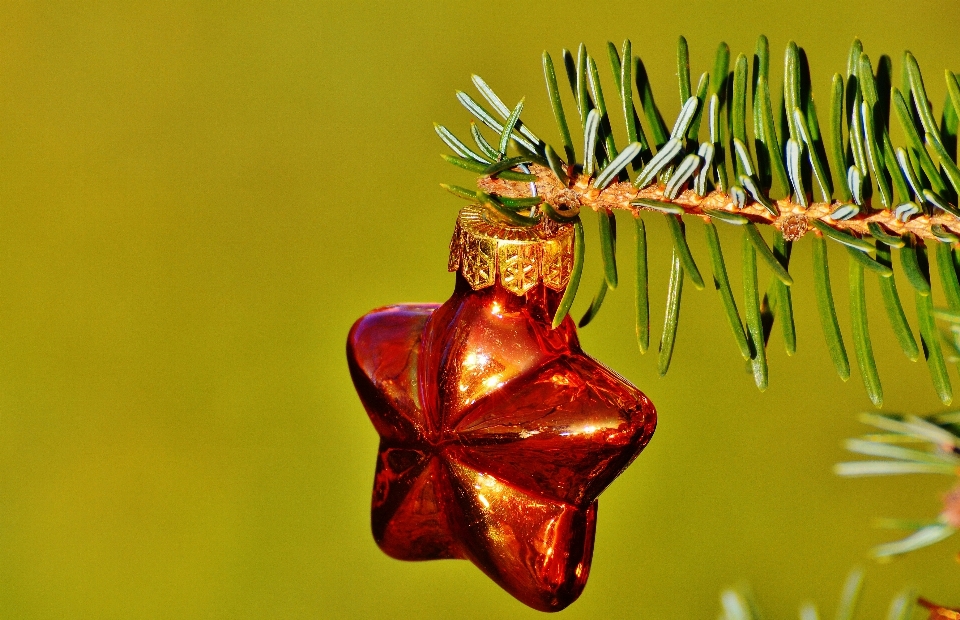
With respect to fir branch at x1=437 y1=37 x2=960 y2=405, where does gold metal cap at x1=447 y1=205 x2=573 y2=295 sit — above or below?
below

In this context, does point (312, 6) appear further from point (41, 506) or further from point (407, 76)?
point (41, 506)

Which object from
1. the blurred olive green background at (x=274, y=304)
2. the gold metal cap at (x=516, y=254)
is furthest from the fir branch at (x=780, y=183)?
the blurred olive green background at (x=274, y=304)

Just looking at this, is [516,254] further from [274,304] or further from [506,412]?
[274,304]

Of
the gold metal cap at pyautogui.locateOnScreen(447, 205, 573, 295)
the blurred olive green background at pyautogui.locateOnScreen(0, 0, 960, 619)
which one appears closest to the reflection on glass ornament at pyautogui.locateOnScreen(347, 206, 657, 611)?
the gold metal cap at pyautogui.locateOnScreen(447, 205, 573, 295)

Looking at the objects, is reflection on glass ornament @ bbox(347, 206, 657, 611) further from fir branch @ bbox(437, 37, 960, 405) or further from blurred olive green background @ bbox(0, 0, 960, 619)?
blurred olive green background @ bbox(0, 0, 960, 619)

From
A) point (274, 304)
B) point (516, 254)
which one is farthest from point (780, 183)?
point (274, 304)

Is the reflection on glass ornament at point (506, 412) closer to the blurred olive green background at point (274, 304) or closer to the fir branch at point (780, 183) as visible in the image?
the fir branch at point (780, 183)
